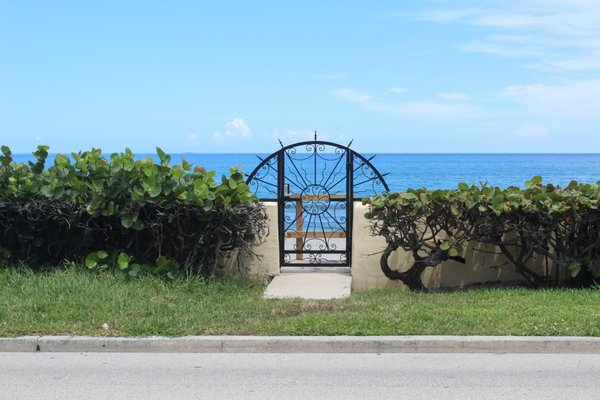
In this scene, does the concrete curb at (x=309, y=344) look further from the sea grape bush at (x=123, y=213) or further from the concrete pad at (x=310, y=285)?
the sea grape bush at (x=123, y=213)

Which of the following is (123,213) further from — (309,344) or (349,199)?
(309,344)

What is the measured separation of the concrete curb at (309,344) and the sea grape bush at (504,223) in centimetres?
253

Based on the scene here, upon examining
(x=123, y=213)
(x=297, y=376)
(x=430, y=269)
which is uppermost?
(x=123, y=213)

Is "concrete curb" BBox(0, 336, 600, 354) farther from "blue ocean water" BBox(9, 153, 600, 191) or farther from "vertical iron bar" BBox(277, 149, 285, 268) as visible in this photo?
"blue ocean water" BBox(9, 153, 600, 191)

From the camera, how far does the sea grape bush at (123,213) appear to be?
9383mm

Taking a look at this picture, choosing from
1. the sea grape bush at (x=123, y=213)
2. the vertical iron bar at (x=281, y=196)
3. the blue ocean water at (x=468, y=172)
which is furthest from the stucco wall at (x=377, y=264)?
the blue ocean water at (x=468, y=172)

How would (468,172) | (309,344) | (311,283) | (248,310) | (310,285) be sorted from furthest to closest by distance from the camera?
(468,172)
(311,283)
(310,285)
(248,310)
(309,344)

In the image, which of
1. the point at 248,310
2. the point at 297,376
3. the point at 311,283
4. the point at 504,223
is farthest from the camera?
the point at 311,283

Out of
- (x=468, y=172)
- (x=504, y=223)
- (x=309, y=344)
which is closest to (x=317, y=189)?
(x=504, y=223)

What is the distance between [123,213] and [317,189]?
302 centimetres

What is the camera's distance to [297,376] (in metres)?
6.12

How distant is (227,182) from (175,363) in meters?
3.54

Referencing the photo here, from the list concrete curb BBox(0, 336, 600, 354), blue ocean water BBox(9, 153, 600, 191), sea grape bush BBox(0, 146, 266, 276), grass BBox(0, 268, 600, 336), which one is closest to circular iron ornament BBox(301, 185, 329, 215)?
sea grape bush BBox(0, 146, 266, 276)

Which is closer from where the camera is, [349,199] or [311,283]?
[311,283]
